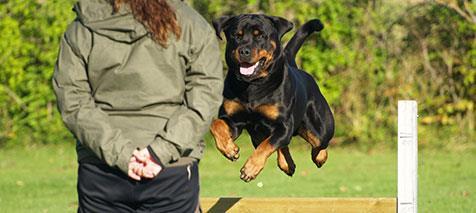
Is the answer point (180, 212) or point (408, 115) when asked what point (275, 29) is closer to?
point (408, 115)

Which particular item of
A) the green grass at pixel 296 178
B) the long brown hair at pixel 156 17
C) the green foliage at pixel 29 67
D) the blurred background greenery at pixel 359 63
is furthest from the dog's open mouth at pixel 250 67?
the green foliage at pixel 29 67

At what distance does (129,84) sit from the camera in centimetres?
389

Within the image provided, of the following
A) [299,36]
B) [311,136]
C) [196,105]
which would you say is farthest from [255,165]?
[196,105]

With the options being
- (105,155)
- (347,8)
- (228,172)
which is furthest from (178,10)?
(347,8)

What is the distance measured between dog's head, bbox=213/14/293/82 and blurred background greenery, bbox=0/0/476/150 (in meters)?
7.91

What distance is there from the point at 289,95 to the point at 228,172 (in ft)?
21.2

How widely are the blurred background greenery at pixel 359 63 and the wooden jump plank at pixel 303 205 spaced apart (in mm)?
7427

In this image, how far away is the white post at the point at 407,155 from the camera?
228 inches

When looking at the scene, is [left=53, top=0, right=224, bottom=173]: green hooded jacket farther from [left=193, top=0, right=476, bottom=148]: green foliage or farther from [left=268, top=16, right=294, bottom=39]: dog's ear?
[left=193, top=0, right=476, bottom=148]: green foliage

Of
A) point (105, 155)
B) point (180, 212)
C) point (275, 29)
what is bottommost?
point (180, 212)

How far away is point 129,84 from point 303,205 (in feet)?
9.84

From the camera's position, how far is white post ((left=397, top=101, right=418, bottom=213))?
5781mm

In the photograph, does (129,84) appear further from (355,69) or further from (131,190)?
(355,69)

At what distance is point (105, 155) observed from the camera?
3834 millimetres
